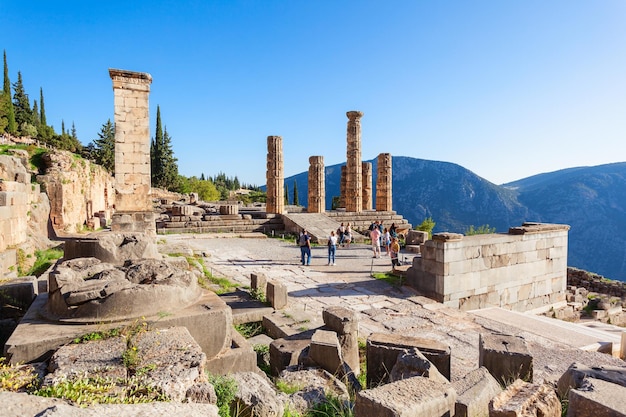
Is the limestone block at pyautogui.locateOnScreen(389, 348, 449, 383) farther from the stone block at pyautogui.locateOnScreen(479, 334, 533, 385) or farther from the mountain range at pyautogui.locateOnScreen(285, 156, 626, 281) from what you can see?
the mountain range at pyautogui.locateOnScreen(285, 156, 626, 281)

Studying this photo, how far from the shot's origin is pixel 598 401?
233cm

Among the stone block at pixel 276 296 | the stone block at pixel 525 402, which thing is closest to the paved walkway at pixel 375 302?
the stone block at pixel 276 296

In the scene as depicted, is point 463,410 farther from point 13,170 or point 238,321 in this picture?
point 13,170

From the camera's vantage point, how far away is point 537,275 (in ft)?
31.6

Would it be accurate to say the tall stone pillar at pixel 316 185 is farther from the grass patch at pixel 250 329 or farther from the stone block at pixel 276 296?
the grass patch at pixel 250 329

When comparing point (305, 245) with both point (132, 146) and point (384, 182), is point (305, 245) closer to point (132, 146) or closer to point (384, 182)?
point (132, 146)

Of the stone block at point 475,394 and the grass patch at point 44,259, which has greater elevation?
the grass patch at point 44,259

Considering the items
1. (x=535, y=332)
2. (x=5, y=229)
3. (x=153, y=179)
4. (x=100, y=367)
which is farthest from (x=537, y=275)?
(x=153, y=179)

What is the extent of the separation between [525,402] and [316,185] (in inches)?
747

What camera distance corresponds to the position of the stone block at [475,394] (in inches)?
103

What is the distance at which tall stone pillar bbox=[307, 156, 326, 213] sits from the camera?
21156mm

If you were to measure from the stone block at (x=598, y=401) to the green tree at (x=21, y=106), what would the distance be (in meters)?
48.6

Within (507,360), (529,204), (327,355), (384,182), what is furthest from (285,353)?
(529,204)

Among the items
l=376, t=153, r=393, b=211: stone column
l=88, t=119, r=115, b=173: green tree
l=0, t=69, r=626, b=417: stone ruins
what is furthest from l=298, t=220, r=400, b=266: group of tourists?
l=88, t=119, r=115, b=173: green tree
